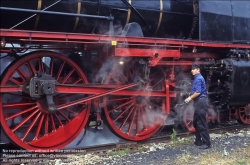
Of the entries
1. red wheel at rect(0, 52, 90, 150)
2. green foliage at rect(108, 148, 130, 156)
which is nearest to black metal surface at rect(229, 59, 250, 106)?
green foliage at rect(108, 148, 130, 156)

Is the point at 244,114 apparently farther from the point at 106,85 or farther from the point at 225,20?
the point at 106,85

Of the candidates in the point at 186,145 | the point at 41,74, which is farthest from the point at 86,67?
the point at 186,145

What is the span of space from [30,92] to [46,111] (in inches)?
17.6

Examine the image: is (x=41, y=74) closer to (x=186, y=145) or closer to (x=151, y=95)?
(x=151, y=95)

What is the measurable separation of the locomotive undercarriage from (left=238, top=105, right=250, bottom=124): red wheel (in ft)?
1.84

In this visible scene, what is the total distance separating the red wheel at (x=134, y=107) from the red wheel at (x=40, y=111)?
60cm

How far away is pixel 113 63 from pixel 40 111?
5.09ft

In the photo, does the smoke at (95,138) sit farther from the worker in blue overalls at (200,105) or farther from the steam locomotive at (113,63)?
the worker in blue overalls at (200,105)

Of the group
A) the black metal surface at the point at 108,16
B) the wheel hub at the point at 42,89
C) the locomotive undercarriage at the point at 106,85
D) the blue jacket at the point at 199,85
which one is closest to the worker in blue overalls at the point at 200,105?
the blue jacket at the point at 199,85

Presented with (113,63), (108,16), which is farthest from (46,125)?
(108,16)

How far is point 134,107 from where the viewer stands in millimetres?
6223

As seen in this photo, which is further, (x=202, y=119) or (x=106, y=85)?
(x=202, y=119)

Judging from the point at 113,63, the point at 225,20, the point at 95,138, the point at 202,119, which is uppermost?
the point at 225,20

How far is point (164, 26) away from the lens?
21.0 ft
